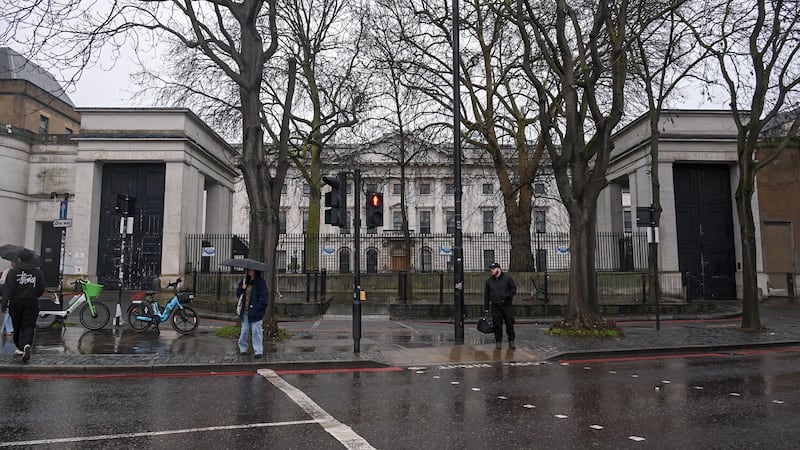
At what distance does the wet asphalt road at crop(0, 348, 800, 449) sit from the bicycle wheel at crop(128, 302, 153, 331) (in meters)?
4.33

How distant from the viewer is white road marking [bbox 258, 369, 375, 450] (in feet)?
15.9

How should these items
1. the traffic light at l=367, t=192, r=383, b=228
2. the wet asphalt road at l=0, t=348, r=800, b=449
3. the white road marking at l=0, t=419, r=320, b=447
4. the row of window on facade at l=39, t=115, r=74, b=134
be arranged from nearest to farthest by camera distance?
the white road marking at l=0, t=419, r=320, b=447
the wet asphalt road at l=0, t=348, r=800, b=449
the traffic light at l=367, t=192, r=383, b=228
the row of window on facade at l=39, t=115, r=74, b=134

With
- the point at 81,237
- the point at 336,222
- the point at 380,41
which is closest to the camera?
the point at 336,222

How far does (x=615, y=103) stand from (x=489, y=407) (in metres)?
9.29

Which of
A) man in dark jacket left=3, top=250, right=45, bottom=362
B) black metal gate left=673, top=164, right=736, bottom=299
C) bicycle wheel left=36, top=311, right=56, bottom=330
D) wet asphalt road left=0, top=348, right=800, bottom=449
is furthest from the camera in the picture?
black metal gate left=673, top=164, right=736, bottom=299

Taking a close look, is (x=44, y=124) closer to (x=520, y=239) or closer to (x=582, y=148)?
(x=520, y=239)

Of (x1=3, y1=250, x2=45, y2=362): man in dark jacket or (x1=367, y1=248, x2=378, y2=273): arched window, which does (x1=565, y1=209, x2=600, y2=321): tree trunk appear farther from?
(x1=367, y1=248, x2=378, y2=273): arched window

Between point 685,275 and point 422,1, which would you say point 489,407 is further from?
point 685,275

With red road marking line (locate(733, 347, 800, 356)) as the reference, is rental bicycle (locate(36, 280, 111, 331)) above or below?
above

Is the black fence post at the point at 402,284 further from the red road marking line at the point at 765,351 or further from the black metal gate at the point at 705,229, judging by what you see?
the black metal gate at the point at 705,229

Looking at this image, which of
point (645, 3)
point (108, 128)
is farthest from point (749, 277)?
point (108, 128)

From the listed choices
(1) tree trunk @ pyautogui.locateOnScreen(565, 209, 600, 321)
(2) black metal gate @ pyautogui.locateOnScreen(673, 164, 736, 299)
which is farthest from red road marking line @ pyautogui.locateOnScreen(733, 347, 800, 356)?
(2) black metal gate @ pyautogui.locateOnScreen(673, 164, 736, 299)

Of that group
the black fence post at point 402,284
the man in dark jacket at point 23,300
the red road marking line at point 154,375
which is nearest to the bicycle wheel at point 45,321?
the man in dark jacket at point 23,300

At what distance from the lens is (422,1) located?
68.0ft
